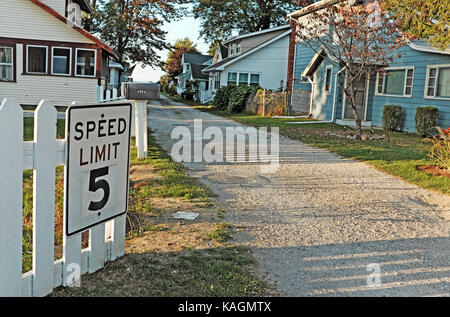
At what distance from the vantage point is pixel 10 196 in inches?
121

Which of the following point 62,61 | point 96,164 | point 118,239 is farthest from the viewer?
point 62,61

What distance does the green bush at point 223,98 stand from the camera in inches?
1164

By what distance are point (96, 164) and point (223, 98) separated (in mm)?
26759

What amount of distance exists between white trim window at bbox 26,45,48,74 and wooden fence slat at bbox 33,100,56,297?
64.5 feet

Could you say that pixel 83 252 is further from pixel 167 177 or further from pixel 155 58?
pixel 155 58

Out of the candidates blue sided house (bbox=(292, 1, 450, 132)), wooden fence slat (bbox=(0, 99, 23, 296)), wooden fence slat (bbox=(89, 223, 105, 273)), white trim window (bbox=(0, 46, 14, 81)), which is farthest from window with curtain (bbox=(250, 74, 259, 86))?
wooden fence slat (bbox=(0, 99, 23, 296))

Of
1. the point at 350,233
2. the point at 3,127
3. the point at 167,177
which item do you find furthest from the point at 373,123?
the point at 3,127

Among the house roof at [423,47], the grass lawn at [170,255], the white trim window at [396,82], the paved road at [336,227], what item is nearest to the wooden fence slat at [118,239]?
the grass lawn at [170,255]

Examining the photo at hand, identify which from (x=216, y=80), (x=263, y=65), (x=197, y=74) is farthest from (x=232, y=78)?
(x=197, y=74)

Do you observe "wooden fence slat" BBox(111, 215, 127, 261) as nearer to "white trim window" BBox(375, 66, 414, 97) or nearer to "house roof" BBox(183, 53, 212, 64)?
"white trim window" BBox(375, 66, 414, 97)

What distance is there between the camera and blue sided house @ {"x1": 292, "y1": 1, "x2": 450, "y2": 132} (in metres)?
15.8

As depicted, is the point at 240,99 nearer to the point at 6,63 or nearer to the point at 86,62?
the point at 86,62

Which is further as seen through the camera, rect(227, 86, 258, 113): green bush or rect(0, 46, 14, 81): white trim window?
rect(227, 86, 258, 113): green bush

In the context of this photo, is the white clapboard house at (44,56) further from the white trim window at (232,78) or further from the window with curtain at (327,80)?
the white trim window at (232,78)
